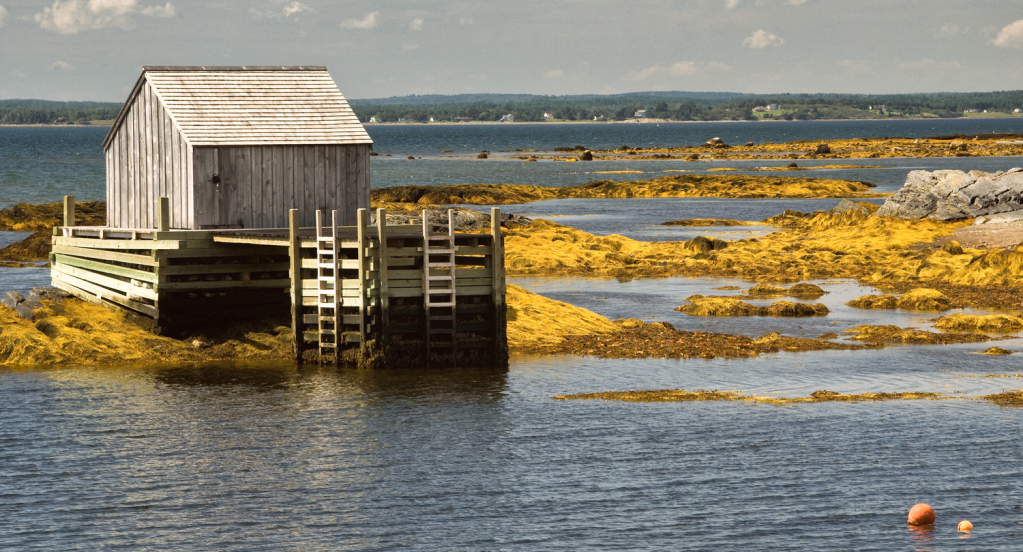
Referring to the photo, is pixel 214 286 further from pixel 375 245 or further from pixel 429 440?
pixel 429 440

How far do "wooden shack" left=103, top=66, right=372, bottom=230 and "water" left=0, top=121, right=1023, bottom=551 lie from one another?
4.69 metres

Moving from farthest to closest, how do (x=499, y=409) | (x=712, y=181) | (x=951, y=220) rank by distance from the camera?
(x=712, y=181) < (x=951, y=220) < (x=499, y=409)

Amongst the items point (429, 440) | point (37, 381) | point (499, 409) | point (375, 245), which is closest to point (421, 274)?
point (375, 245)

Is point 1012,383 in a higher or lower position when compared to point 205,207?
lower

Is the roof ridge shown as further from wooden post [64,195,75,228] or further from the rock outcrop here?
the rock outcrop

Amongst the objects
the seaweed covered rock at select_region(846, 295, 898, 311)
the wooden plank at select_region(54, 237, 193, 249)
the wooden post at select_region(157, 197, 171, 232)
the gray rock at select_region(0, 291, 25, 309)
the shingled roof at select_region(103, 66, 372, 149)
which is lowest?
the seaweed covered rock at select_region(846, 295, 898, 311)

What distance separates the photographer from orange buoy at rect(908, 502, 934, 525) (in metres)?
18.4

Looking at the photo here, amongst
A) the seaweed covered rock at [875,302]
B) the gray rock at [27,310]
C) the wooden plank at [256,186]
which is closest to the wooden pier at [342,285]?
the wooden plank at [256,186]

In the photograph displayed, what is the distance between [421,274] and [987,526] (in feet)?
49.9

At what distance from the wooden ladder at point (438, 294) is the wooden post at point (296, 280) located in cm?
321

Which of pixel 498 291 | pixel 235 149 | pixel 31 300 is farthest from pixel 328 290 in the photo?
pixel 31 300

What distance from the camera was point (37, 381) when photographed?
28844 mm

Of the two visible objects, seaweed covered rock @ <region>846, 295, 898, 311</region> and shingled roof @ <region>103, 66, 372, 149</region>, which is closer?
shingled roof @ <region>103, 66, 372, 149</region>

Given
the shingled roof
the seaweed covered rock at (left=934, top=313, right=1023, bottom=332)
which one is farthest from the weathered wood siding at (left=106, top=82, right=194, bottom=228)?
the seaweed covered rock at (left=934, top=313, right=1023, bottom=332)
